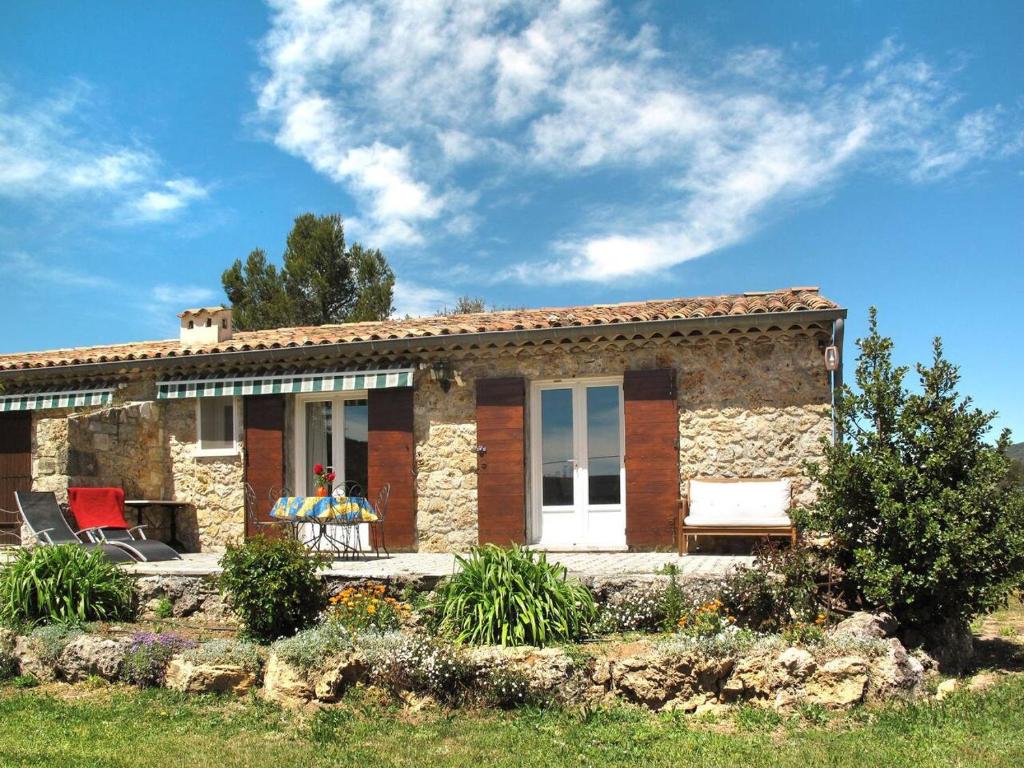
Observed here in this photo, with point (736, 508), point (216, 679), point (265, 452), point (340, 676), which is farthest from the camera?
point (265, 452)

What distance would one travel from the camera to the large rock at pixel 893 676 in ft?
18.6

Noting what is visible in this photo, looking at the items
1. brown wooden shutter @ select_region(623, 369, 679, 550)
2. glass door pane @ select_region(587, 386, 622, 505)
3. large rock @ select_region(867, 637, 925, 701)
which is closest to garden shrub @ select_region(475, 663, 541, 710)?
large rock @ select_region(867, 637, 925, 701)

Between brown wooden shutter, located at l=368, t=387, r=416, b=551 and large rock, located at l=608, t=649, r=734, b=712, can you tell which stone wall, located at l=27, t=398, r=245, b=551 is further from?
large rock, located at l=608, t=649, r=734, b=712

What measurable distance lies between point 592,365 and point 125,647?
6.04 metres

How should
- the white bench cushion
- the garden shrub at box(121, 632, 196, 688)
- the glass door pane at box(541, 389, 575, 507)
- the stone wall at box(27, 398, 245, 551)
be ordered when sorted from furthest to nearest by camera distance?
the stone wall at box(27, 398, 245, 551), the glass door pane at box(541, 389, 575, 507), the white bench cushion, the garden shrub at box(121, 632, 196, 688)

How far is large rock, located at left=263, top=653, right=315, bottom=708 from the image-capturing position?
6.03 meters

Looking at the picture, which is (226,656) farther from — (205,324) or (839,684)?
(205,324)

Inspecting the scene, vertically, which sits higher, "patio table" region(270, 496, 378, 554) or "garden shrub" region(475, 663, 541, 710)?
"patio table" region(270, 496, 378, 554)

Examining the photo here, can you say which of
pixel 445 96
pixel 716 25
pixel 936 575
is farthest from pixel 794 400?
pixel 445 96

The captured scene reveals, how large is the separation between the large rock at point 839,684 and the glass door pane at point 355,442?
7.27m

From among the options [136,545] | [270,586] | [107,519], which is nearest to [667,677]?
[270,586]

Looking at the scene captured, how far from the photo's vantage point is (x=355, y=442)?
11742mm

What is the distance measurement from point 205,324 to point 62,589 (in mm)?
6604

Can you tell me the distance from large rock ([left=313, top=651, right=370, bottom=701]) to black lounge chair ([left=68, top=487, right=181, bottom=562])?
461 centimetres
